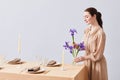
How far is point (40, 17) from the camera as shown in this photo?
14.2 ft

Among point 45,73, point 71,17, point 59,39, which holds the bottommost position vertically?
point 45,73

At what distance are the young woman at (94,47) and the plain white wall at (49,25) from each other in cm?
78

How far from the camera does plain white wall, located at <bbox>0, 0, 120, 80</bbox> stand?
4.04 meters

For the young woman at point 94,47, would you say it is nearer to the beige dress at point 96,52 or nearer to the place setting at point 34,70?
the beige dress at point 96,52

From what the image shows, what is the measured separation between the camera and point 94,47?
10.6ft

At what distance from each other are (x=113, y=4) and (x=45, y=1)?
0.95m

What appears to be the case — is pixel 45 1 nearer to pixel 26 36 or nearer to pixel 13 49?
pixel 26 36

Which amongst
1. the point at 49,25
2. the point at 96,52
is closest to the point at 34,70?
the point at 96,52

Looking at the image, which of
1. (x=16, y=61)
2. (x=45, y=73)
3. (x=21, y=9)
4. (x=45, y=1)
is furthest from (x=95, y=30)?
(x=21, y=9)

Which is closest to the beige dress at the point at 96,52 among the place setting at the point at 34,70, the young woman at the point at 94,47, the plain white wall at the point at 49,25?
the young woman at the point at 94,47

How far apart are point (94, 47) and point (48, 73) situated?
0.57 m

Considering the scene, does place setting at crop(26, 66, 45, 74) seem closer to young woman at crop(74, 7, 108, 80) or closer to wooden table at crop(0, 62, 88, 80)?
wooden table at crop(0, 62, 88, 80)

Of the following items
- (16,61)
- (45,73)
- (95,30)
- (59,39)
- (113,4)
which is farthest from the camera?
(59,39)

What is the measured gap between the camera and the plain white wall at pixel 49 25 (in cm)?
404
